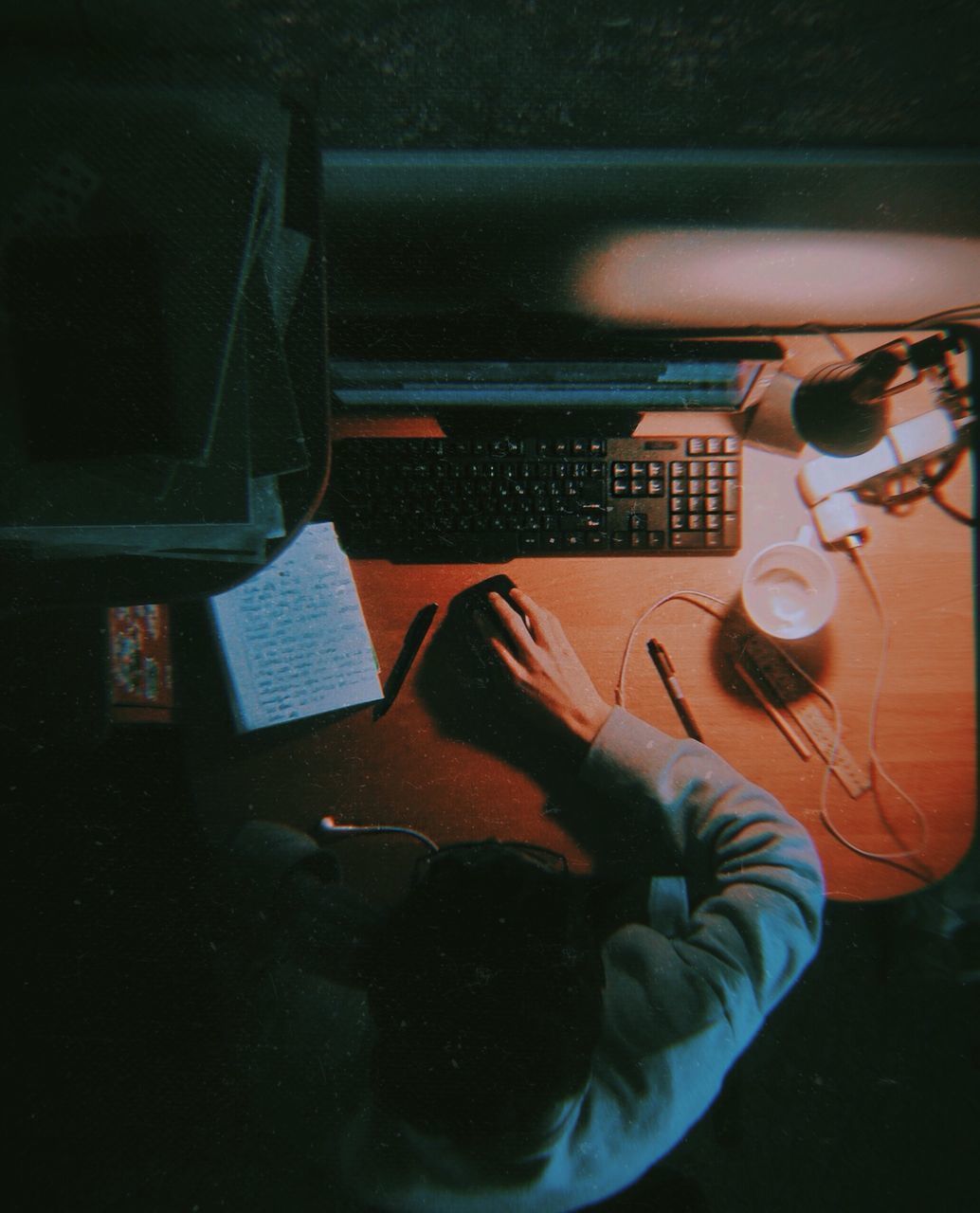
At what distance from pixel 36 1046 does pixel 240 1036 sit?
376mm

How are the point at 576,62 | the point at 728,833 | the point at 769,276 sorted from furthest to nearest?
the point at 728,833, the point at 769,276, the point at 576,62

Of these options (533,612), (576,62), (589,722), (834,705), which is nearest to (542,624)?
(533,612)

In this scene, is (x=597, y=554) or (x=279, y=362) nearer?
(x=279, y=362)

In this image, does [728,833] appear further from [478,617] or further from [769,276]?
[769,276]

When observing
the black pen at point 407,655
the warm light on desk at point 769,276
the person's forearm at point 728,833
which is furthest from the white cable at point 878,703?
the black pen at point 407,655

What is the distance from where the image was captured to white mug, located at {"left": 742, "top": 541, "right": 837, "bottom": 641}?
2.26 feet

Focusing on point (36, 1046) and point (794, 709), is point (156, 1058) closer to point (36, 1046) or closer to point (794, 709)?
point (36, 1046)

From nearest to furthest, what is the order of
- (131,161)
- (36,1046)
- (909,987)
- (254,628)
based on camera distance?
(131,161), (254,628), (36,1046), (909,987)

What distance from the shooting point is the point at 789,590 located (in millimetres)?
720

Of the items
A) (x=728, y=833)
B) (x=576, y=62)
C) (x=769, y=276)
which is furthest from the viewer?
(x=728, y=833)

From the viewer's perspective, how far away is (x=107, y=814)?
805 mm

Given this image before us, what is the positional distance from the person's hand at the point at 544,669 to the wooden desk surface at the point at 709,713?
0.02 metres

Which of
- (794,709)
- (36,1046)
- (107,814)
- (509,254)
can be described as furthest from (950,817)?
(36,1046)

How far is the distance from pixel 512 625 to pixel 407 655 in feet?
0.43
